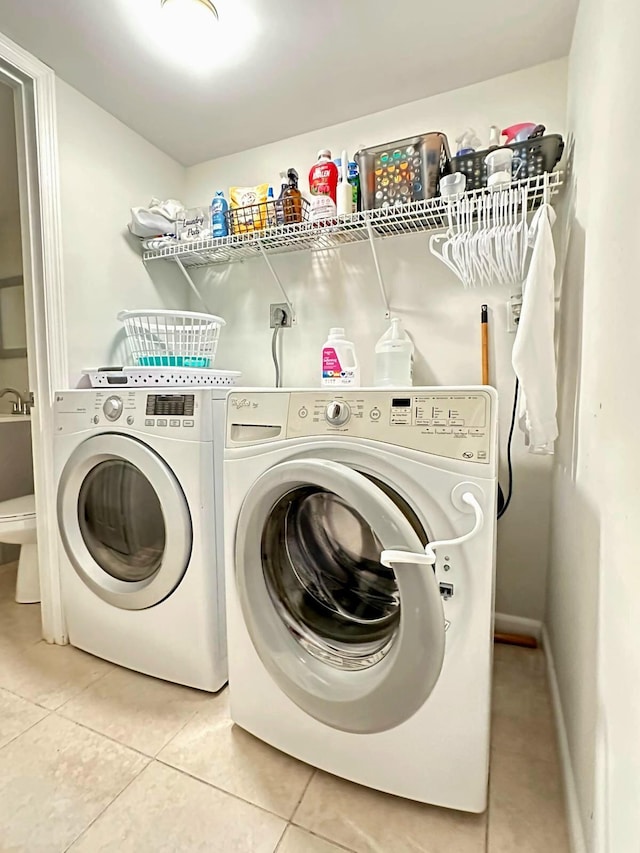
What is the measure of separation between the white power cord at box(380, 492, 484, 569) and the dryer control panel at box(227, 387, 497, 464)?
0.31 feet

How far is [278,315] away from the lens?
→ 185cm

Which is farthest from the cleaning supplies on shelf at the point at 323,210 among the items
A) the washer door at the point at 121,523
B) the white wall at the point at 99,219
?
the washer door at the point at 121,523

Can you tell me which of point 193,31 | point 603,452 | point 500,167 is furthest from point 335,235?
point 603,452

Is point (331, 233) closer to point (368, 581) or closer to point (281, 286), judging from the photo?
point (281, 286)

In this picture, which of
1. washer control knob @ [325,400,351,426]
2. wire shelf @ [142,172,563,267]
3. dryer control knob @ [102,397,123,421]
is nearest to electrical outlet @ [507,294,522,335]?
wire shelf @ [142,172,563,267]

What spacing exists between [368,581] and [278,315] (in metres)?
1.24

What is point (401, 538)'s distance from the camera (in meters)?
0.75

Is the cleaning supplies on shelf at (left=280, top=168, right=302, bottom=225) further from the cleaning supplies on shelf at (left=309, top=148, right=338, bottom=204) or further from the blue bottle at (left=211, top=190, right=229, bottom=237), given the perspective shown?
the blue bottle at (left=211, top=190, right=229, bottom=237)

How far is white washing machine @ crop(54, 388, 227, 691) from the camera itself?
3.92 feet

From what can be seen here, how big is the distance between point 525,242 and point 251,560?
121 centimetres

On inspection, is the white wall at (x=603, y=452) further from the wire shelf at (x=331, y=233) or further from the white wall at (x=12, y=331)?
the white wall at (x=12, y=331)

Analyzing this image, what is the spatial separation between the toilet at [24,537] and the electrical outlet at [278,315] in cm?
128

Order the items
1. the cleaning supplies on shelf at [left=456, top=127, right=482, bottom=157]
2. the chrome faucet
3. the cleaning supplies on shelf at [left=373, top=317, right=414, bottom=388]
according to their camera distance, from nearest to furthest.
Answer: the cleaning supplies on shelf at [left=456, top=127, right=482, bottom=157], the cleaning supplies on shelf at [left=373, top=317, right=414, bottom=388], the chrome faucet

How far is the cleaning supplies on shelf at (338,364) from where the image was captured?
55.1 inches
